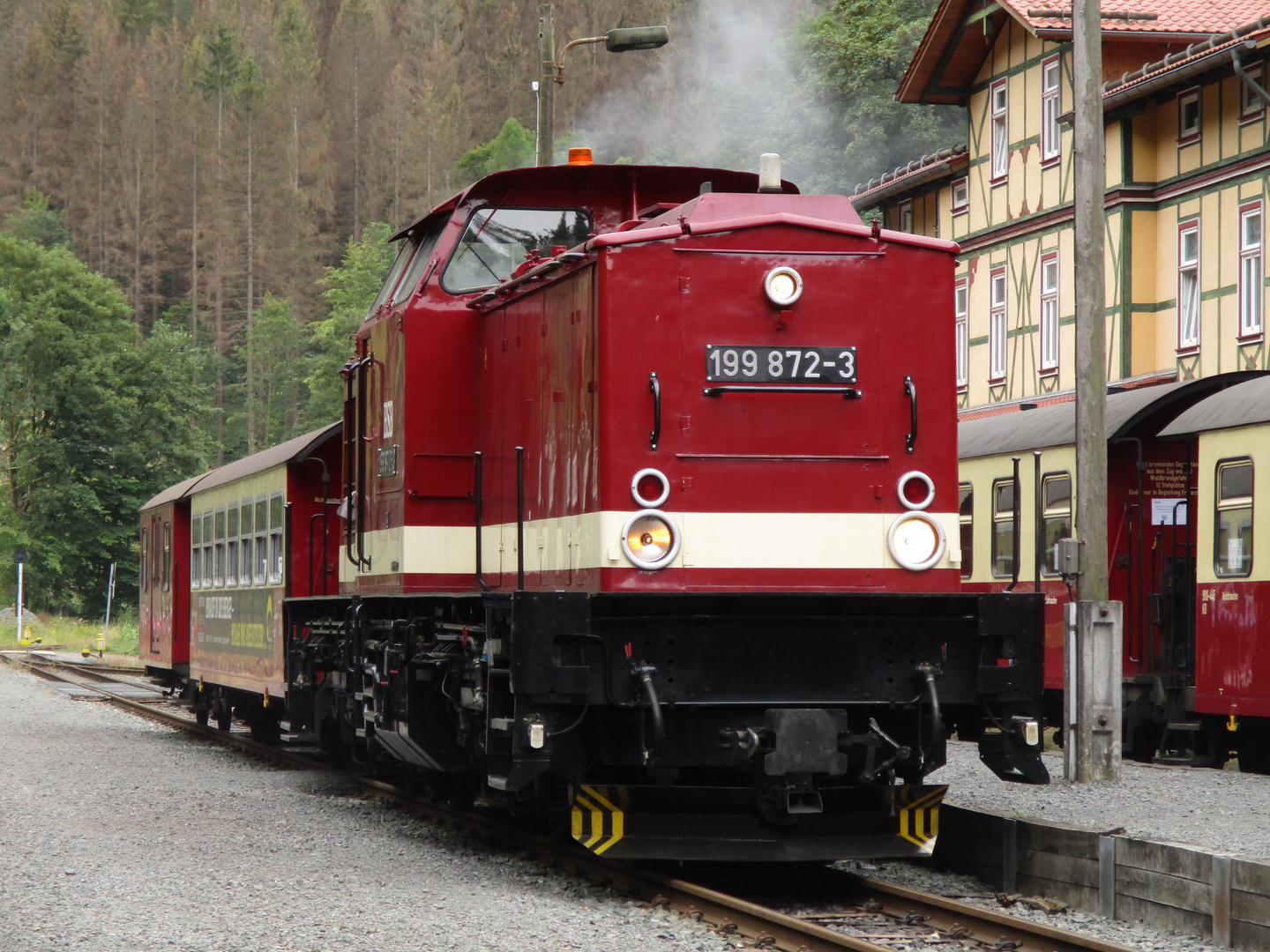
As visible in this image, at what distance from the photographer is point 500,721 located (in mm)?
7711

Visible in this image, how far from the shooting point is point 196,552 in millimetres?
19672

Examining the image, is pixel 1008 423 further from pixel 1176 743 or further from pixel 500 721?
pixel 500 721

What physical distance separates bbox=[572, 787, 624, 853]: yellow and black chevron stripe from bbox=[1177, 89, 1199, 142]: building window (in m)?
18.9

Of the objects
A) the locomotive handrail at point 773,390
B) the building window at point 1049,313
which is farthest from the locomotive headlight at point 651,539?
the building window at point 1049,313

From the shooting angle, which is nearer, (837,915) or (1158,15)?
(837,915)

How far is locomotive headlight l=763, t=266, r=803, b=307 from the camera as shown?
7.82 m

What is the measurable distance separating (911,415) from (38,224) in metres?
95.2

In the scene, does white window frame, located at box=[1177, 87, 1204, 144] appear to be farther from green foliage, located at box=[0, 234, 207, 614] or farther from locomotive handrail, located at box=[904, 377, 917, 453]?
green foliage, located at box=[0, 234, 207, 614]

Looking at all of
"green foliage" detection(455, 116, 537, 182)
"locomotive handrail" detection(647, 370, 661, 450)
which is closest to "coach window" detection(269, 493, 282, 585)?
"locomotive handrail" detection(647, 370, 661, 450)

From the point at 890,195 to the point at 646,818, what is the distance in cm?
2548

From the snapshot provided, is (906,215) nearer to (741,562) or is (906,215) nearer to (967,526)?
(967,526)

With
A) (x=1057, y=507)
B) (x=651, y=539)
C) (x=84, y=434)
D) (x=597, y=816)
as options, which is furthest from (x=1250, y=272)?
(x=84, y=434)

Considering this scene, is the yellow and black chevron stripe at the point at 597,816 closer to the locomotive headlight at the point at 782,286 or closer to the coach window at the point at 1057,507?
the locomotive headlight at the point at 782,286

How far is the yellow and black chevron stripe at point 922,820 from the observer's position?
25.4 feet
